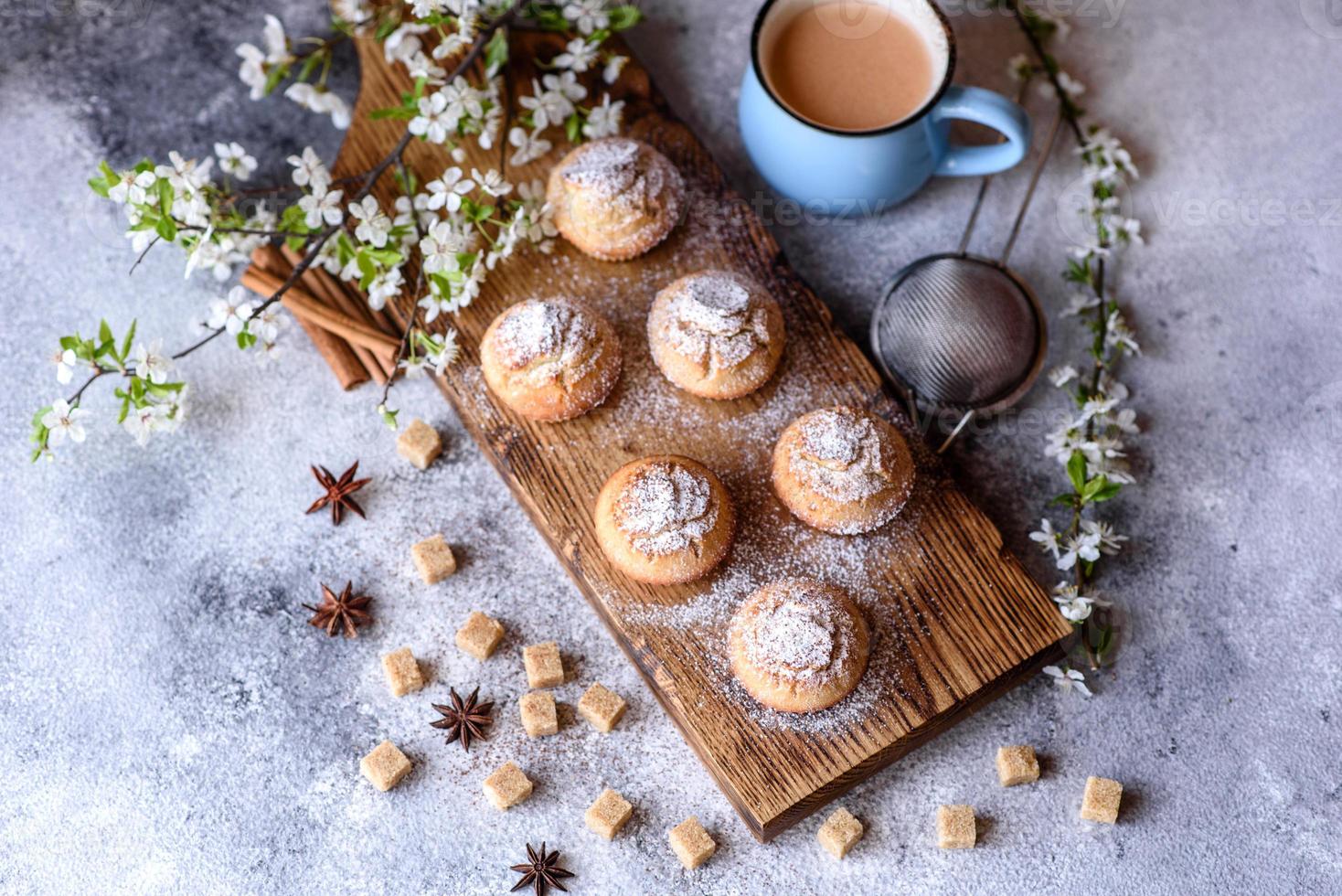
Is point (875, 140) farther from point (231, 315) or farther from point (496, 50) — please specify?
point (231, 315)

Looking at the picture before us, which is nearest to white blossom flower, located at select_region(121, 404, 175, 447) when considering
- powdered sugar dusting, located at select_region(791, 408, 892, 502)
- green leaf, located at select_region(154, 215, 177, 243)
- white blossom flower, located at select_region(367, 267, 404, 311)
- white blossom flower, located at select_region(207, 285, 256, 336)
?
white blossom flower, located at select_region(207, 285, 256, 336)

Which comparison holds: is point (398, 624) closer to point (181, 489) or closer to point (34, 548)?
point (181, 489)

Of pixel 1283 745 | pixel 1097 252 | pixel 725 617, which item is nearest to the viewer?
pixel 725 617

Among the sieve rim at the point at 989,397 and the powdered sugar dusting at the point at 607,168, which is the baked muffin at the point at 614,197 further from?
the sieve rim at the point at 989,397

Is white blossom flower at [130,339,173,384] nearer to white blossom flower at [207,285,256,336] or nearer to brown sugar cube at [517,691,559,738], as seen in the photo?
white blossom flower at [207,285,256,336]

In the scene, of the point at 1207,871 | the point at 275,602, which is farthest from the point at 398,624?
the point at 1207,871
